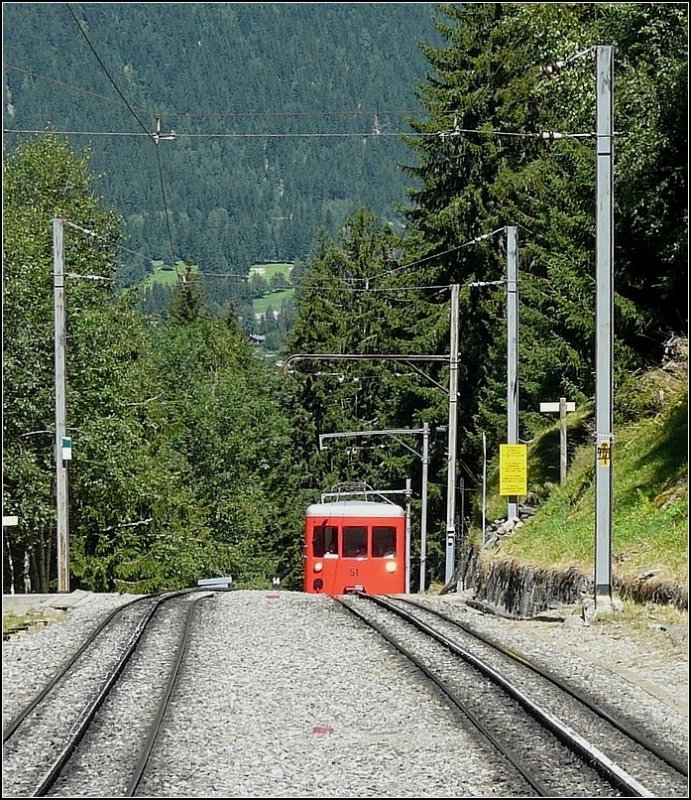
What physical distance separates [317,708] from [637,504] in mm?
11536

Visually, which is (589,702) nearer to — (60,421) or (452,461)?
(60,421)

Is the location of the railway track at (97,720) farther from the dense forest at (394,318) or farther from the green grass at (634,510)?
the dense forest at (394,318)

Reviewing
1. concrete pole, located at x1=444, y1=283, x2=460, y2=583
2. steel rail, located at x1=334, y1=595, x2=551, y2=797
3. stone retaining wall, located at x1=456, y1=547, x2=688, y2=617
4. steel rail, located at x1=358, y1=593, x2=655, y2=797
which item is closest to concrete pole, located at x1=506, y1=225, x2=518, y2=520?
stone retaining wall, located at x1=456, y1=547, x2=688, y2=617

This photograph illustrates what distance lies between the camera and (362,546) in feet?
108

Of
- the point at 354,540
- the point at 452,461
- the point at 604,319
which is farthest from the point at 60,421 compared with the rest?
the point at 604,319

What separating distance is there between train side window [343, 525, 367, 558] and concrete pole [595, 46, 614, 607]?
14269mm

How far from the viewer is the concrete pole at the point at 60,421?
30.0m

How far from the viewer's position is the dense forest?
28312 millimetres

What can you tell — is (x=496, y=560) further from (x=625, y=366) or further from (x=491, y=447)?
(x=491, y=447)

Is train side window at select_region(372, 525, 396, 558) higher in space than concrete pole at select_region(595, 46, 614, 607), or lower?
lower

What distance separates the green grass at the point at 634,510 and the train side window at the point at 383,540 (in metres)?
3.85

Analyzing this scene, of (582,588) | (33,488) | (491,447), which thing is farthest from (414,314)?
(582,588)

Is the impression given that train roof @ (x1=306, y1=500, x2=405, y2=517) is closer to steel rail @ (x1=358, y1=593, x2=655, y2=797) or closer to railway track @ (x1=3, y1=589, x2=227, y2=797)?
railway track @ (x1=3, y1=589, x2=227, y2=797)

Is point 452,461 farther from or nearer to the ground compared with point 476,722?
farther from the ground
